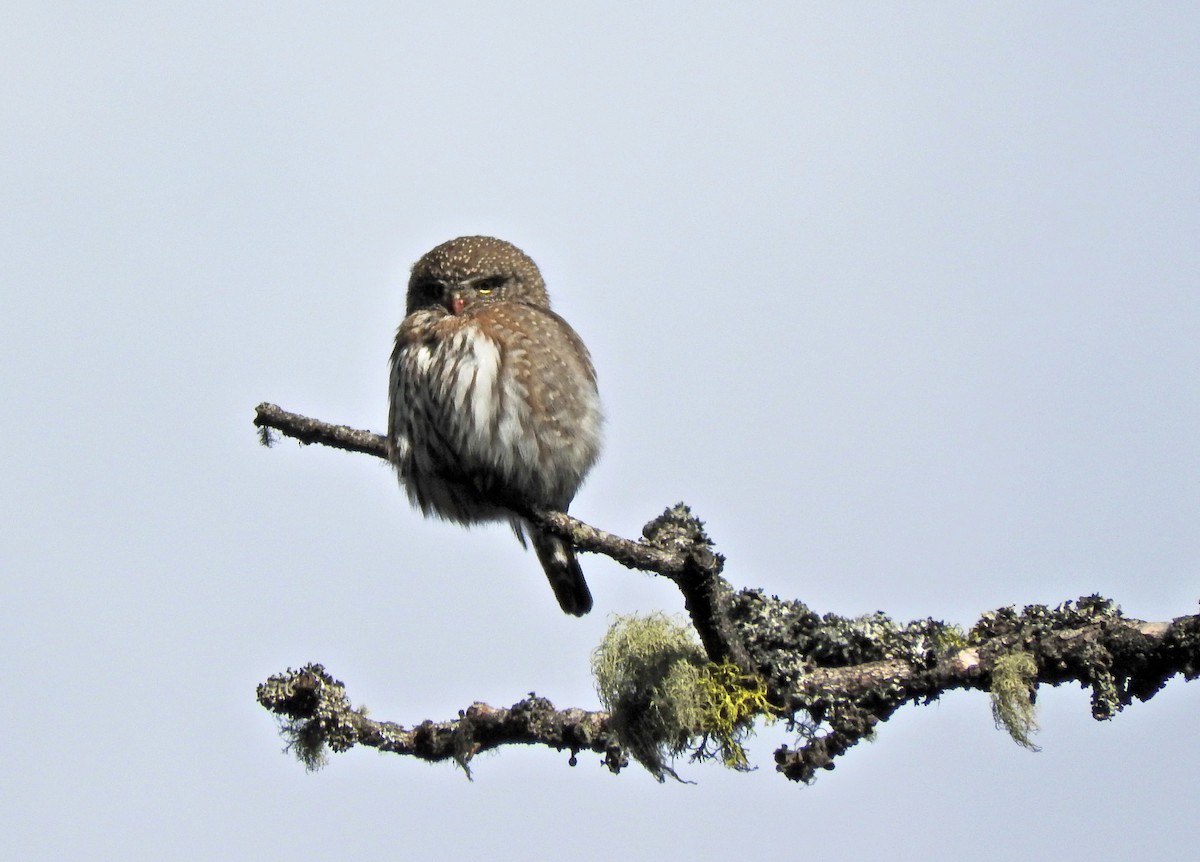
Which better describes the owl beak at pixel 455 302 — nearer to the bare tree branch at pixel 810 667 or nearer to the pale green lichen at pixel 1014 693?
the bare tree branch at pixel 810 667

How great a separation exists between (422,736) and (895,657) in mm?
1565

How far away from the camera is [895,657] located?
4.50 meters

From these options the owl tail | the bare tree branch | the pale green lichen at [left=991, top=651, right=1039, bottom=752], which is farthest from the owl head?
the pale green lichen at [left=991, top=651, right=1039, bottom=752]

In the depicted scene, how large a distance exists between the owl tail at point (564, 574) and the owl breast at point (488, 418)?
9.3 inches

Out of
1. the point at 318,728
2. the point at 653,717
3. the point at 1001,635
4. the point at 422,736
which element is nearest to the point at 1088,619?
the point at 1001,635

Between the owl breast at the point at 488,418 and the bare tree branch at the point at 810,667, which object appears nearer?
the bare tree branch at the point at 810,667

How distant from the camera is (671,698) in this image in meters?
4.54

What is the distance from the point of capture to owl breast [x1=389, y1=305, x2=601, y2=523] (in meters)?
6.35

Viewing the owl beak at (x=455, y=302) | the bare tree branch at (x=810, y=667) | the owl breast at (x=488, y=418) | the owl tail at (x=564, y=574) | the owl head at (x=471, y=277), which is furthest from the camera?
the owl head at (x=471, y=277)

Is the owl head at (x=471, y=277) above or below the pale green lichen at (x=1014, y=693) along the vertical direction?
above

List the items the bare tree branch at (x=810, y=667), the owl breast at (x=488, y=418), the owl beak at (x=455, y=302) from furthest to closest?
the owl beak at (x=455, y=302) < the owl breast at (x=488, y=418) < the bare tree branch at (x=810, y=667)

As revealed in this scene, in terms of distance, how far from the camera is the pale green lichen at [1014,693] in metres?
4.26

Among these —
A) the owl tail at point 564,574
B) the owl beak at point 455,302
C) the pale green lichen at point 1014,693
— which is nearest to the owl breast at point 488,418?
the owl beak at point 455,302

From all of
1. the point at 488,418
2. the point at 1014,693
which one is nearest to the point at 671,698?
the point at 1014,693
